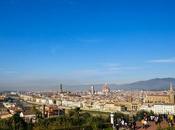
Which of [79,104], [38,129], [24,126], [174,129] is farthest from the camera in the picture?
[79,104]

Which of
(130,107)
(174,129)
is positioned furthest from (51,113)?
(174,129)

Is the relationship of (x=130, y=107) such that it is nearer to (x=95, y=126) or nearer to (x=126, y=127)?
(x=95, y=126)

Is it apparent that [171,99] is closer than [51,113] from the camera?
No

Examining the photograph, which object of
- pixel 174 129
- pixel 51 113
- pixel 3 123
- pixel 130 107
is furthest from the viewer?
pixel 130 107

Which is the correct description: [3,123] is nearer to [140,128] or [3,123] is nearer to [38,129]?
[38,129]

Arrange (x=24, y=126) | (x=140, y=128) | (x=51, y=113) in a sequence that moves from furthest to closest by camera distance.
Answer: (x=51, y=113), (x=24, y=126), (x=140, y=128)

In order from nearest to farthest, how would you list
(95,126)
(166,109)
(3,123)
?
(95,126)
(3,123)
(166,109)

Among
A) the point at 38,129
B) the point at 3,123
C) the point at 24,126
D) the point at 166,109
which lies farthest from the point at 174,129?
the point at 166,109

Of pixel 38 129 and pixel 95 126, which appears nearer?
pixel 95 126
